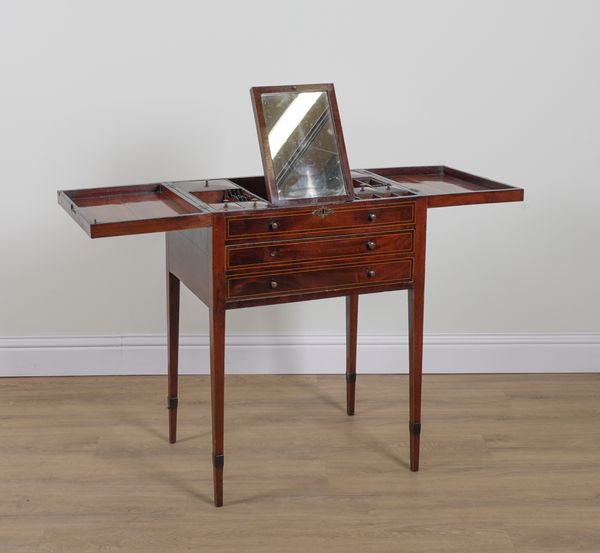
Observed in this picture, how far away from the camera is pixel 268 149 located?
8.83ft

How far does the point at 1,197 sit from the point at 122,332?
0.67 m

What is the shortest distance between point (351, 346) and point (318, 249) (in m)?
0.74

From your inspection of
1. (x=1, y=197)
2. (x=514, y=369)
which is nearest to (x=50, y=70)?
(x=1, y=197)

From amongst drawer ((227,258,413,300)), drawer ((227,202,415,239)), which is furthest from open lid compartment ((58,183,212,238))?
drawer ((227,258,413,300))

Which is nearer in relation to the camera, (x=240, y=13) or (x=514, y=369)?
(x=240, y=13)

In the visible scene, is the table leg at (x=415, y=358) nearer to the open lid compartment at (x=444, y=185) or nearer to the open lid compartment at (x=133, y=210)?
the open lid compartment at (x=444, y=185)

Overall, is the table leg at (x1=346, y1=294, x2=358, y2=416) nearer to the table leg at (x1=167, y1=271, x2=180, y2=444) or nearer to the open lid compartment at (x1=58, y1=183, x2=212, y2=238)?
the table leg at (x1=167, y1=271, x2=180, y2=444)

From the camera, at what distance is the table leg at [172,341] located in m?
3.07

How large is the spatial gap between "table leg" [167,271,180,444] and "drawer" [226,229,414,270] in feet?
1.58

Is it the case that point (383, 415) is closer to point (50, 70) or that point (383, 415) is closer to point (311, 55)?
point (311, 55)

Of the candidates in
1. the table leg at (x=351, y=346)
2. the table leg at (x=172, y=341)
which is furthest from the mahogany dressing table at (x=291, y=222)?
the table leg at (x=351, y=346)

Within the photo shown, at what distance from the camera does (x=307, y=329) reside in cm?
381

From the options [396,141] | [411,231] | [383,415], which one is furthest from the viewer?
[396,141]

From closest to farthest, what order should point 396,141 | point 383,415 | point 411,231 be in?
1. point 411,231
2. point 383,415
3. point 396,141
